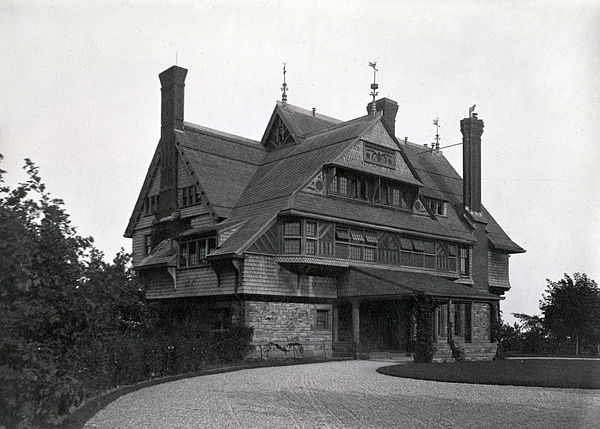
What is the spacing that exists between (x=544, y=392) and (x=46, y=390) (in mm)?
12256

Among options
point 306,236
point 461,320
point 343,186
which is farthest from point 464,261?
point 306,236

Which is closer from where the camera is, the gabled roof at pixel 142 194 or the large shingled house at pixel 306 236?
the large shingled house at pixel 306 236

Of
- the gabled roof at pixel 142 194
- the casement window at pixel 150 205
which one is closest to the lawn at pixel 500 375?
the casement window at pixel 150 205

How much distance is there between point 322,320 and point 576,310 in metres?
20.2

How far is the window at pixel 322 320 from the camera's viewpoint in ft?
109

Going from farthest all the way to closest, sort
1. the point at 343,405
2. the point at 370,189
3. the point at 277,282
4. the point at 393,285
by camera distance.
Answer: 1. the point at 370,189
2. the point at 277,282
3. the point at 393,285
4. the point at 343,405

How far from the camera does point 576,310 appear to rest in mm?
45344

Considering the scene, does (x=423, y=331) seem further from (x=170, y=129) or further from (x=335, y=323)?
(x=170, y=129)

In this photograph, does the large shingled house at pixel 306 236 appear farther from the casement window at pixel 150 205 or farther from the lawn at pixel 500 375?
the lawn at pixel 500 375

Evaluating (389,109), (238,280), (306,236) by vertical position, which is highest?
(389,109)

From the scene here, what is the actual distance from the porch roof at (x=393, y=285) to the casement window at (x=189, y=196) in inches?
332

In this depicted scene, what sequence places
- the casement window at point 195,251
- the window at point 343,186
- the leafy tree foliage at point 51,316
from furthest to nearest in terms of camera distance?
the window at point 343,186, the casement window at point 195,251, the leafy tree foliage at point 51,316

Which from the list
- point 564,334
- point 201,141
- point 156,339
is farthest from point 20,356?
point 564,334

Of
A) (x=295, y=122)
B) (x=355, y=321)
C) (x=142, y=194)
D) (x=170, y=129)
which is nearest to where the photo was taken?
(x=355, y=321)
